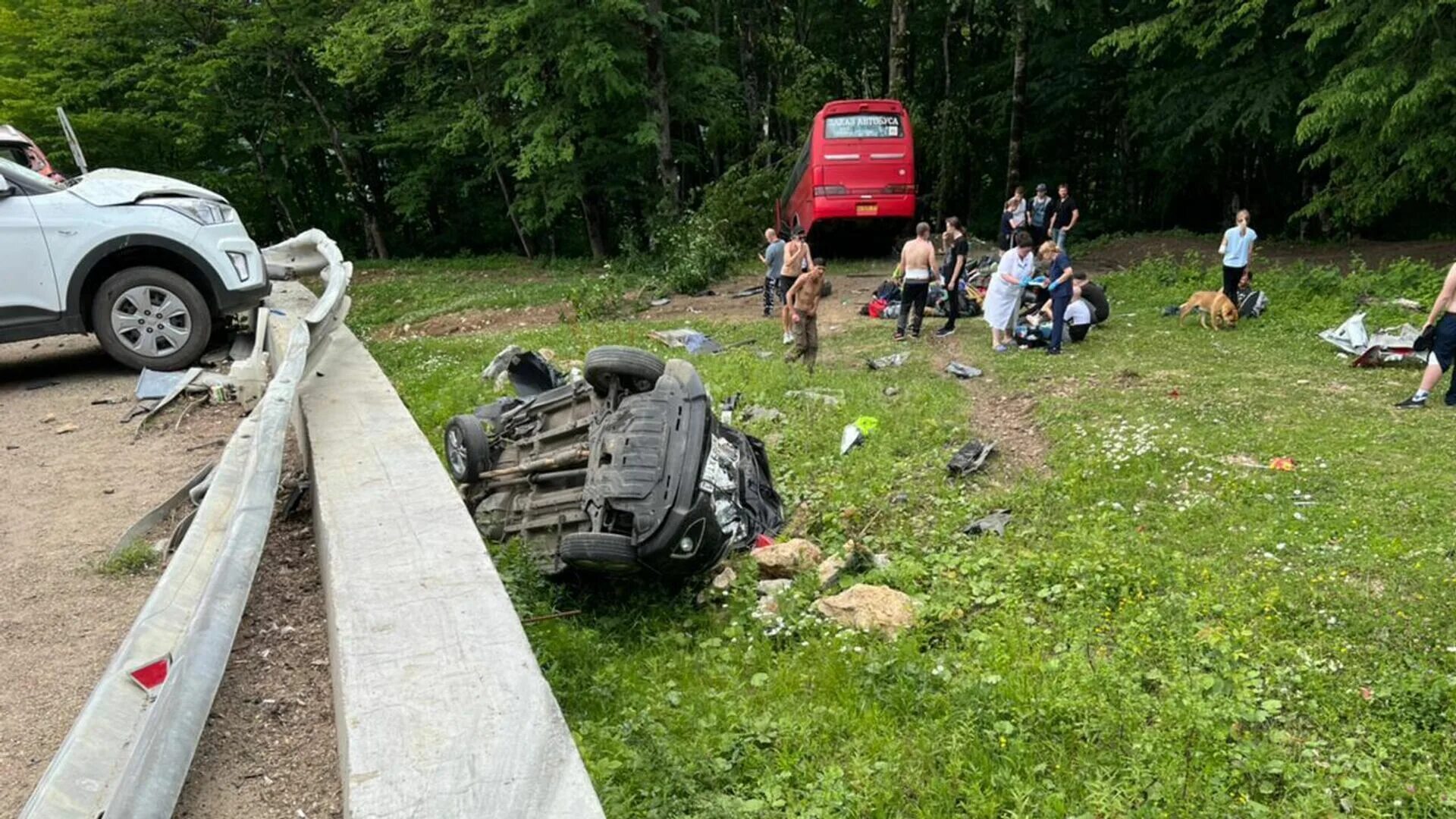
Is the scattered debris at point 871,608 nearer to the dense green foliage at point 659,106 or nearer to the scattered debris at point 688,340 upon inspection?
the scattered debris at point 688,340

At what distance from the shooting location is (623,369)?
497cm

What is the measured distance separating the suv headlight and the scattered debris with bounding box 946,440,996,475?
20.7ft

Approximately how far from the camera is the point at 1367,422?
6.84 m

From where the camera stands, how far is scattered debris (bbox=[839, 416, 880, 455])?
739cm

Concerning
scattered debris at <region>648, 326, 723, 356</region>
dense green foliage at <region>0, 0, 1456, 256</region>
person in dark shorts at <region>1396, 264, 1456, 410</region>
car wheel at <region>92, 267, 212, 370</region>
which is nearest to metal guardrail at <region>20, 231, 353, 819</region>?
car wheel at <region>92, 267, 212, 370</region>

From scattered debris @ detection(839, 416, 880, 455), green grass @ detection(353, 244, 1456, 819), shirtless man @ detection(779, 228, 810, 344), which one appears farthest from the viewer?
shirtless man @ detection(779, 228, 810, 344)

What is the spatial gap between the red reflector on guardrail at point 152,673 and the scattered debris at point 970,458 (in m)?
5.50

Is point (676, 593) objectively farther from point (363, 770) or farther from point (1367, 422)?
point (1367, 422)

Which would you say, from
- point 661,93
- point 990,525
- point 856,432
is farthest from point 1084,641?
point 661,93

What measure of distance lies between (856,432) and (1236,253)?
22.5ft

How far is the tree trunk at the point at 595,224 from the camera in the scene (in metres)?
23.7

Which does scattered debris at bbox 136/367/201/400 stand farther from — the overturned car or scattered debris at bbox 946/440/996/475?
scattered debris at bbox 946/440/996/475

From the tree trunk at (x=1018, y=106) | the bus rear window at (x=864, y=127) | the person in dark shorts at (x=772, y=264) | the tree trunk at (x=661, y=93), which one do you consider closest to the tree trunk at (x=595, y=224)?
the tree trunk at (x=661, y=93)

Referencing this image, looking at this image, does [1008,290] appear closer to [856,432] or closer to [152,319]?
[856,432]
